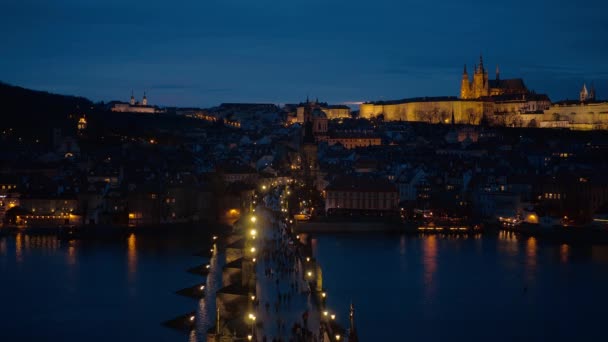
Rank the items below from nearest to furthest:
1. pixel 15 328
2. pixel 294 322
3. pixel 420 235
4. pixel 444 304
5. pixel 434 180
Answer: pixel 294 322
pixel 15 328
pixel 444 304
pixel 420 235
pixel 434 180

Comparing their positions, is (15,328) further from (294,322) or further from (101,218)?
(101,218)

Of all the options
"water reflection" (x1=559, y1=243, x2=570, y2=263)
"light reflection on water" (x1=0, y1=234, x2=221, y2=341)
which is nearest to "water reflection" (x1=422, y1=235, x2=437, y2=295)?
"water reflection" (x1=559, y1=243, x2=570, y2=263)

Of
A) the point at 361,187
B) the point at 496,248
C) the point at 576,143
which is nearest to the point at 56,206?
the point at 361,187

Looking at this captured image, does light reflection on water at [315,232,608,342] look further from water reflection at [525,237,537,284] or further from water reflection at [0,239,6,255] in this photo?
water reflection at [0,239,6,255]

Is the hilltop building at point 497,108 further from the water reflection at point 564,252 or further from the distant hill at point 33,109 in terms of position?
the water reflection at point 564,252

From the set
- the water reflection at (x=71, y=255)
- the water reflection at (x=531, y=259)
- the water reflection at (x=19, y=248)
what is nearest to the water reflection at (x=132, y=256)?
the water reflection at (x=71, y=255)

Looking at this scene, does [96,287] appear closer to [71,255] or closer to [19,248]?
[71,255]
